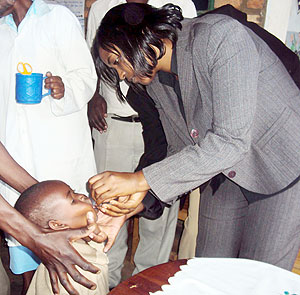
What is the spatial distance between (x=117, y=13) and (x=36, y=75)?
0.32 m

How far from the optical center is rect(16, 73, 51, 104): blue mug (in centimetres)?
96

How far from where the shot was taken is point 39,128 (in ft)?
3.72

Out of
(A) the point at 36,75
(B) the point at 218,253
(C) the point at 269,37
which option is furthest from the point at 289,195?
(A) the point at 36,75

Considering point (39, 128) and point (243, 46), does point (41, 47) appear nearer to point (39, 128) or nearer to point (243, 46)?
point (39, 128)

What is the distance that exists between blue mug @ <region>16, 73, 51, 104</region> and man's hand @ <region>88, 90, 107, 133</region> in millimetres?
487

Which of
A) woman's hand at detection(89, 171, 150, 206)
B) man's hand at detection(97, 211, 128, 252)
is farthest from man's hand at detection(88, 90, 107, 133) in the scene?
woman's hand at detection(89, 171, 150, 206)

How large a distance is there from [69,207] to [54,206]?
0.13 feet

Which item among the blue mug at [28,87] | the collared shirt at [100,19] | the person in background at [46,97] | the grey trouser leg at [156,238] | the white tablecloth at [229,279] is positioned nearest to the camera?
the white tablecloth at [229,279]

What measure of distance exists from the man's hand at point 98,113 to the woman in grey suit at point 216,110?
1.75ft

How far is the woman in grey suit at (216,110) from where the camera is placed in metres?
0.74

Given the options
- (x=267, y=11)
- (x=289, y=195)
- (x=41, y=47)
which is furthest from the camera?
(x=267, y=11)

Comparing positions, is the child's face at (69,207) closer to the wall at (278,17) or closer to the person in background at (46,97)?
the person in background at (46,97)

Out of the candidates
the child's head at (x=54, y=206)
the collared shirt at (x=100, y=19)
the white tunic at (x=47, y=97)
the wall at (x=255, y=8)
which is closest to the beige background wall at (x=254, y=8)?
the wall at (x=255, y=8)

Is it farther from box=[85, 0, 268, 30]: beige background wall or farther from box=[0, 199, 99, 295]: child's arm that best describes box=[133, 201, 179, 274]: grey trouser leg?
box=[85, 0, 268, 30]: beige background wall
